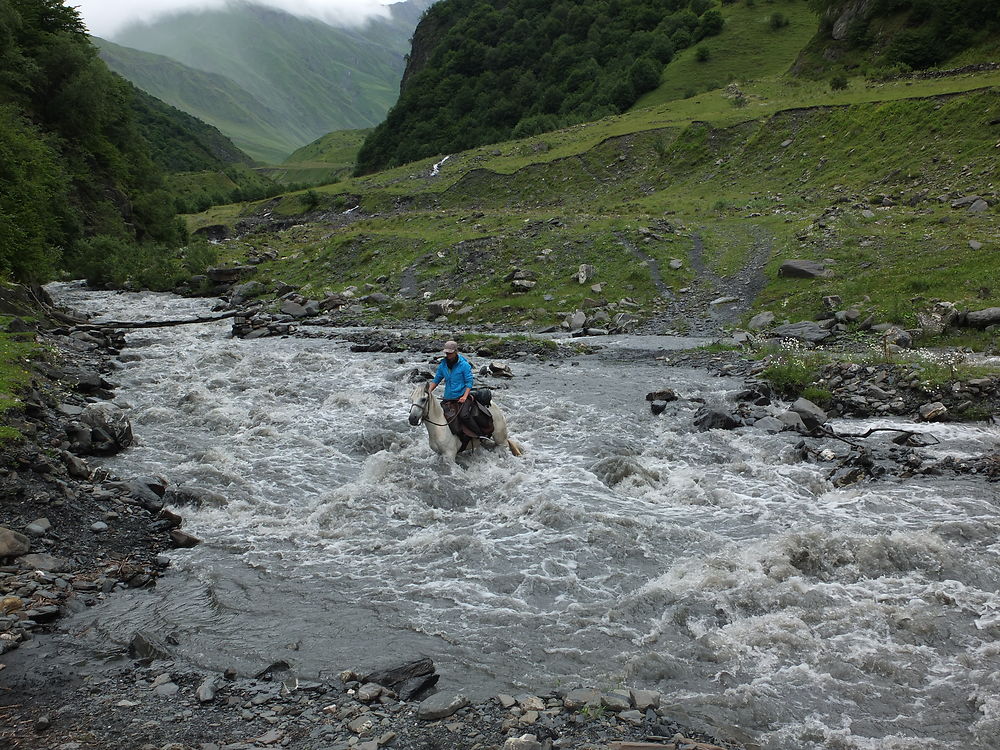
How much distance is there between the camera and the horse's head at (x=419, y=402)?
47.9ft

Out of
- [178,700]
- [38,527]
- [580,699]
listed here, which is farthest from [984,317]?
[38,527]

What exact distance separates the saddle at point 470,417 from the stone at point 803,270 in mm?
18000

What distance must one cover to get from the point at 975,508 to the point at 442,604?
31.1 ft

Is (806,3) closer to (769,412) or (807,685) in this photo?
(769,412)

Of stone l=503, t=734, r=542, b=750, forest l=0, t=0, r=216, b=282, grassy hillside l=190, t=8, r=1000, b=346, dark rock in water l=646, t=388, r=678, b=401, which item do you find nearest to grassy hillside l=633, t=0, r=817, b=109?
grassy hillside l=190, t=8, r=1000, b=346

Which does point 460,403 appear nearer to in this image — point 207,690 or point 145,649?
point 145,649

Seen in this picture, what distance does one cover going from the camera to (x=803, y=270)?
26.7 meters

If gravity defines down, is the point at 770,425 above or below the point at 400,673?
above

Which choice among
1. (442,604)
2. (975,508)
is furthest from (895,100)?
(442,604)

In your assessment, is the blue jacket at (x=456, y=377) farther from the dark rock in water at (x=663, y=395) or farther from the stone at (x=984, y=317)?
the stone at (x=984, y=317)

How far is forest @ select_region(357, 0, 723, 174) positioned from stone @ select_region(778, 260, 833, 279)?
213ft

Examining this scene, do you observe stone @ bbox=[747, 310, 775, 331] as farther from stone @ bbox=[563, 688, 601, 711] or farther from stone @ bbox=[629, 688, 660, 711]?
stone @ bbox=[563, 688, 601, 711]

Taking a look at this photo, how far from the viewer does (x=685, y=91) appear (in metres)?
80.1

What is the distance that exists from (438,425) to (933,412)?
12022 millimetres
